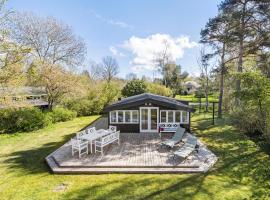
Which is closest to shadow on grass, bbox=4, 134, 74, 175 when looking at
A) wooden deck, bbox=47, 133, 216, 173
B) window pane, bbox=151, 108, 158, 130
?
wooden deck, bbox=47, 133, 216, 173

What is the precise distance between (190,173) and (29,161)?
23.9ft

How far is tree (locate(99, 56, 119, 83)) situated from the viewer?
51.2m

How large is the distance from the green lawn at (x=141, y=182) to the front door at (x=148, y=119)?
455 centimetres

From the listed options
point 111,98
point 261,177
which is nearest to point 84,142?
point 261,177

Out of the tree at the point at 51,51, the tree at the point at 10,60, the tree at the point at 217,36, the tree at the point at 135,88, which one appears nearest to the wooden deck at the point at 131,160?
the tree at the point at 10,60

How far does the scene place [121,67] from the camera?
56.4 metres

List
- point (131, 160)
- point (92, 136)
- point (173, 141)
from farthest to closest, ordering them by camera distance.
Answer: point (173, 141) < point (92, 136) < point (131, 160)

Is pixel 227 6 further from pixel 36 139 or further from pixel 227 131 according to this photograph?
pixel 36 139

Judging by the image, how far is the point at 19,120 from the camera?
Answer: 15.6 m

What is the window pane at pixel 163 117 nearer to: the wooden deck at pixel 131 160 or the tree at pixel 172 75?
the wooden deck at pixel 131 160

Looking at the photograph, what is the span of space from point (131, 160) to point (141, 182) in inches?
70.9

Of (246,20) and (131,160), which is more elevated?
(246,20)

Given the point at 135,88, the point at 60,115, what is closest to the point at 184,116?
the point at 60,115

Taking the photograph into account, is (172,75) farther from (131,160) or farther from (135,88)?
(131,160)
